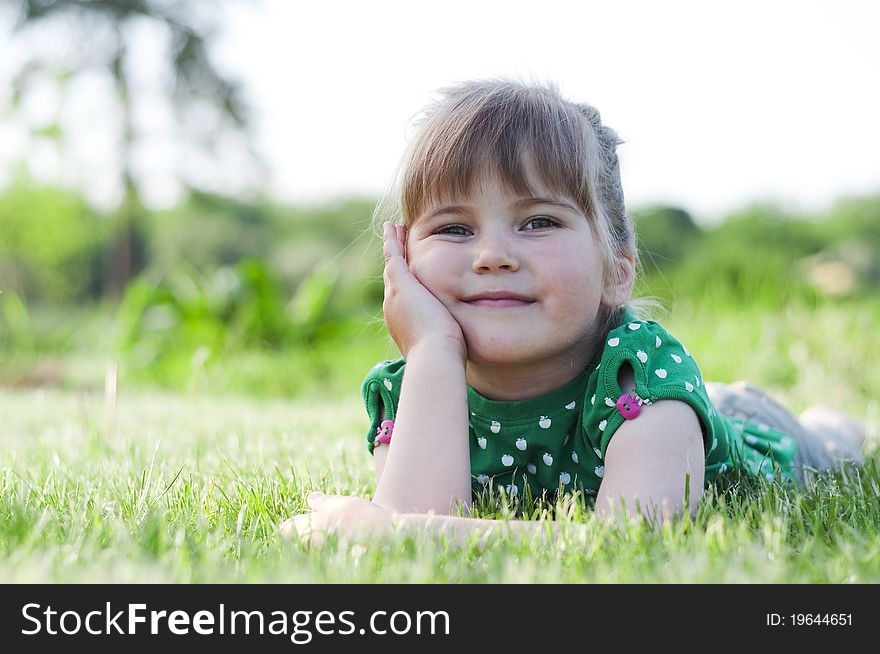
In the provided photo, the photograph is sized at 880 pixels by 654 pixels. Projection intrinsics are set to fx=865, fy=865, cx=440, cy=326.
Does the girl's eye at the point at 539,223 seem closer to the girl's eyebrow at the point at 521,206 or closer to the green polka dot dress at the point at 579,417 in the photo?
the girl's eyebrow at the point at 521,206

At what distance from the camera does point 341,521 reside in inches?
60.6

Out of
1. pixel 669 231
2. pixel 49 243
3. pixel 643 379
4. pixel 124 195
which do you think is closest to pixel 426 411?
pixel 643 379

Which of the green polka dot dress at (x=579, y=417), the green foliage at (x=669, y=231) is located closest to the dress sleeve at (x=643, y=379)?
the green polka dot dress at (x=579, y=417)

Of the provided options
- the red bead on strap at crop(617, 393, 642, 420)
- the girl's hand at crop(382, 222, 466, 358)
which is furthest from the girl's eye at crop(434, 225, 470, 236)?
the red bead on strap at crop(617, 393, 642, 420)

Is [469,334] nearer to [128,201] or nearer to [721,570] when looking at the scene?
[721,570]

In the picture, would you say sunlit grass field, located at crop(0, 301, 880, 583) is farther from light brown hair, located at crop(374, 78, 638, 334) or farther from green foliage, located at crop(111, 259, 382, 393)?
green foliage, located at crop(111, 259, 382, 393)

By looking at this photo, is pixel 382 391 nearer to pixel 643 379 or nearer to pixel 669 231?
pixel 643 379

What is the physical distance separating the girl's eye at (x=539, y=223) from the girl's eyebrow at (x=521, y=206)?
0.03 metres

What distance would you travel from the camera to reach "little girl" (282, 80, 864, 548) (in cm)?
171

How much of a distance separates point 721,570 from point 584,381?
2.75 ft

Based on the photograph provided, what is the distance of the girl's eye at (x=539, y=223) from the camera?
6.09 ft

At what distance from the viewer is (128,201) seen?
14125 mm

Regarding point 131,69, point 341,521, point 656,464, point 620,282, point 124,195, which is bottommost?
point 341,521

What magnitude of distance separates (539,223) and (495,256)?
0.15m
